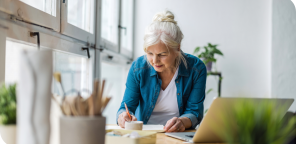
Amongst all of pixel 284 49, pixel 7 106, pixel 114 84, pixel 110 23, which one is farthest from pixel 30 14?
pixel 284 49

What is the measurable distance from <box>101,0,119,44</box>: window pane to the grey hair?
107cm

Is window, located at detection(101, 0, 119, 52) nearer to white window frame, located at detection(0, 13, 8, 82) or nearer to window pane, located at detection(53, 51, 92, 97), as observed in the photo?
window pane, located at detection(53, 51, 92, 97)

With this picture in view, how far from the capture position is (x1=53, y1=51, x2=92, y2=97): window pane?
1.71 m

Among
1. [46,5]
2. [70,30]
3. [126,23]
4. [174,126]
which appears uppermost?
[126,23]

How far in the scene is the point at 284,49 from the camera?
3.04 meters

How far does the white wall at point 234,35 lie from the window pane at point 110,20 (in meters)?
Result: 0.86

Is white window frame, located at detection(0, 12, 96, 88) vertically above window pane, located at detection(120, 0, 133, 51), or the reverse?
window pane, located at detection(120, 0, 133, 51)

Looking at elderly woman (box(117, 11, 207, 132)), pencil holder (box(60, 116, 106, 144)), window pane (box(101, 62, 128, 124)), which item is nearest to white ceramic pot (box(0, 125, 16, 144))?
pencil holder (box(60, 116, 106, 144))

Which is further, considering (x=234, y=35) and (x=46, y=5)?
(x=234, y=35)

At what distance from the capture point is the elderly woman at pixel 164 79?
A: 153 cm

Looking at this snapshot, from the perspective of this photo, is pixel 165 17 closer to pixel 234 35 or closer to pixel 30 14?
pixel 30 14

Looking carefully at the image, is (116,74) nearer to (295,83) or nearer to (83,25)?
(83,25)

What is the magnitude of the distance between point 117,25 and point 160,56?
59.1 inches

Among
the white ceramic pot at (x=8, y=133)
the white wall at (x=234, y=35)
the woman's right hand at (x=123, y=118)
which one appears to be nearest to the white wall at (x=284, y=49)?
the white wall at (x=234, y=35)
